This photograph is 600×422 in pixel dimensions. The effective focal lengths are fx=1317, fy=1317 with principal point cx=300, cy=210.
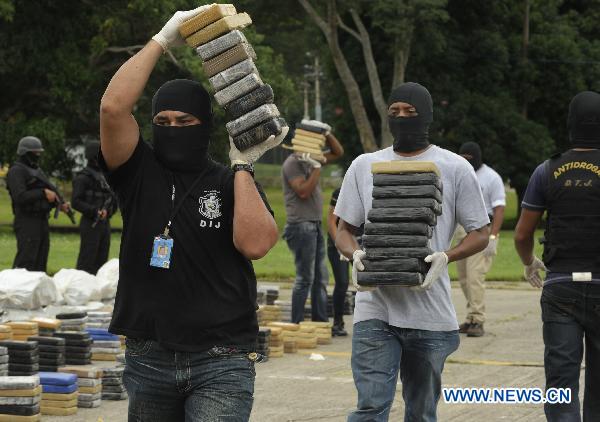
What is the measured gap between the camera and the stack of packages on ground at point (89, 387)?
9688mm

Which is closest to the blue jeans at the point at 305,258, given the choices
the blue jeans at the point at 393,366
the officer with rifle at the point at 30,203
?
the officer with rifle at the point at 30,203

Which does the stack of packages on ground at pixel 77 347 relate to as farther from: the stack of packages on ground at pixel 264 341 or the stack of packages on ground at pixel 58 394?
the stack of packages on ground at pixel 264 341

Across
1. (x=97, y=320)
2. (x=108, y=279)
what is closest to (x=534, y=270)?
(x=97, y=320)

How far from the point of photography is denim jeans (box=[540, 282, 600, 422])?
7191 mm

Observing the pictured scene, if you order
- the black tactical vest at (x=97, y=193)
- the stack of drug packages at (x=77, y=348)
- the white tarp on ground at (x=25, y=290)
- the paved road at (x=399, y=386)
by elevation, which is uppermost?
the black tactical vest at (x=97, y=193)

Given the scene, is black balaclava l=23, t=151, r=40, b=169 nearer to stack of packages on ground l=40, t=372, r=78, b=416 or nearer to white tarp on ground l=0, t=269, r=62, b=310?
white tarp on ground l=0, t=269, r=62, b=310

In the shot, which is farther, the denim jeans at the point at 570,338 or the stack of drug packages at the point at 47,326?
the stack of drug packages at the point at 47,326

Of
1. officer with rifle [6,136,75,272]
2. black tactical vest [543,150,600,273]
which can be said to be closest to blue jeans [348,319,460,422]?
black tactical vest [543,150,600,273]

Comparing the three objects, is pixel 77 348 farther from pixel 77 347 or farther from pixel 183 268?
pixel 183 268

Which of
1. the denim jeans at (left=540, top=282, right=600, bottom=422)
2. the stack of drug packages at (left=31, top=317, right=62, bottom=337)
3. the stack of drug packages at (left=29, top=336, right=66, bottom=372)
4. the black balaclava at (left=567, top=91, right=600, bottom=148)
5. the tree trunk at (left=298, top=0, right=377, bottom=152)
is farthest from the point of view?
the tree trunk at (left=298, top=0, right=377, bottom=152)

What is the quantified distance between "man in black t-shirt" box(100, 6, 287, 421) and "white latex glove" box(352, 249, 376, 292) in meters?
1.67

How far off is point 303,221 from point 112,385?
161 inches

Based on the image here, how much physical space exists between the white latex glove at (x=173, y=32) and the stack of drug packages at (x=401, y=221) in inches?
72.6

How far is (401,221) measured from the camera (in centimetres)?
694
